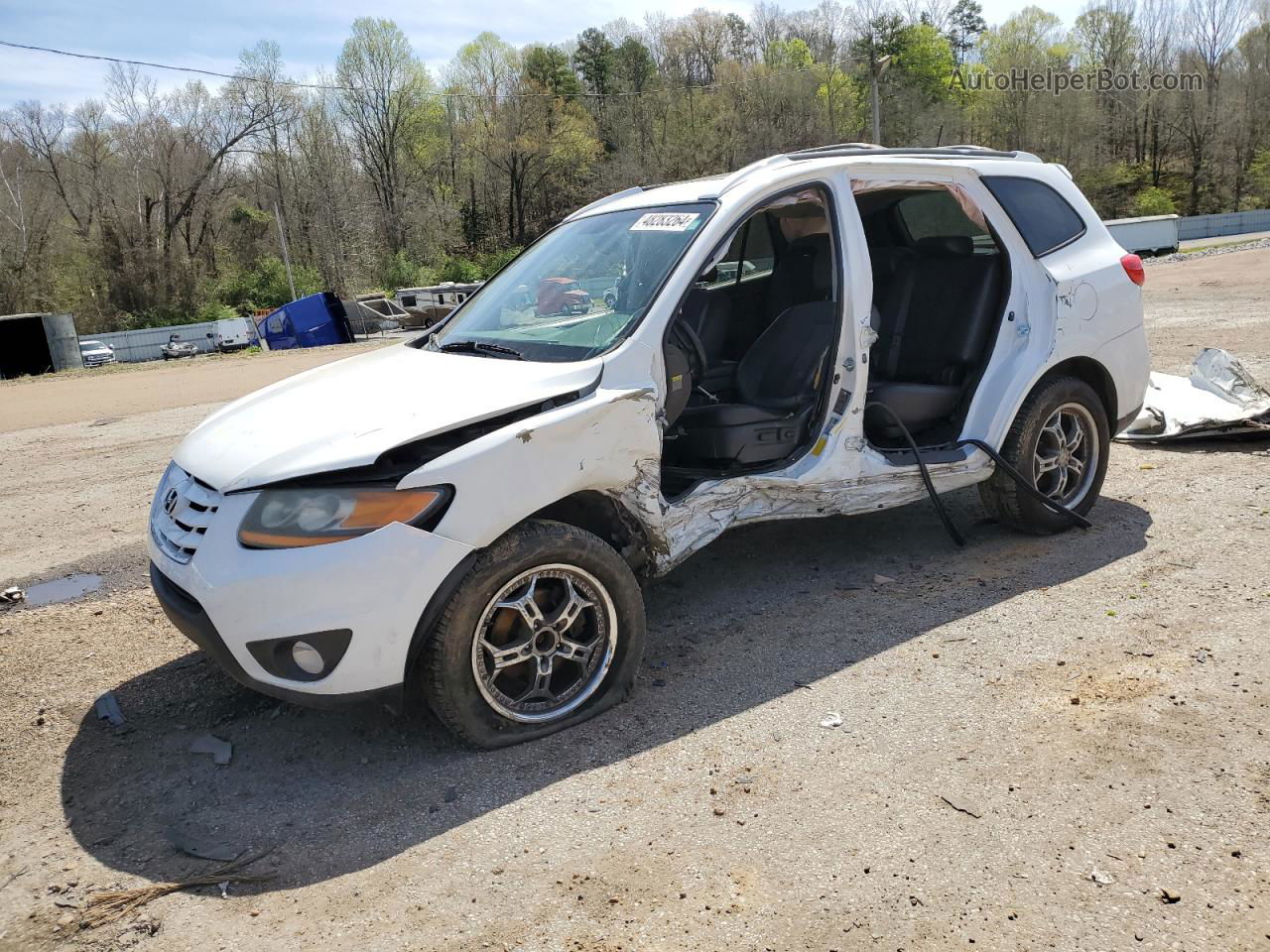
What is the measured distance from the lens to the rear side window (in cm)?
515

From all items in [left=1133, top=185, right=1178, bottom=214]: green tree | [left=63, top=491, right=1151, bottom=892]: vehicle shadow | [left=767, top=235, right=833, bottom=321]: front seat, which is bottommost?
[left=63, top=491, right=1151, bottom=892]: vehicle shadow

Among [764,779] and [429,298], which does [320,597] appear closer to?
[764,779]

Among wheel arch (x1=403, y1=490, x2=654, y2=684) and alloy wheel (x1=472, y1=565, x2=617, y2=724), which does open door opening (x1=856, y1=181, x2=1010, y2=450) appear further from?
alloy wheel (x1=472, y1=565, x2=617, y2=724)

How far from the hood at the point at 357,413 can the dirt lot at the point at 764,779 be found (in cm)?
111

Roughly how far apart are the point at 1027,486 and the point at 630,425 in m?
2.51

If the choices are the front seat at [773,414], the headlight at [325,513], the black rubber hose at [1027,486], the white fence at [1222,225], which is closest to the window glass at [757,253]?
the front seat at [773,414]

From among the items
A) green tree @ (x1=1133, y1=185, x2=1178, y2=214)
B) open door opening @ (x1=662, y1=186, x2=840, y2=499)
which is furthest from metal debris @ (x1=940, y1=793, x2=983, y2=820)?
green tree @ (x1=1133, y1=185, x2=1178, y2=214)

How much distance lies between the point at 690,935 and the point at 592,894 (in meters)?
0.33

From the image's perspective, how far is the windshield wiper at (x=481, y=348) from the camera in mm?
4016

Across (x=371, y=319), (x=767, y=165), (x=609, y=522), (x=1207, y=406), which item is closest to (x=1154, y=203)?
(x=371, y=319)

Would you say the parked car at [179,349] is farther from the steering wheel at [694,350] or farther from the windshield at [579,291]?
the steering wheel at [694,350]

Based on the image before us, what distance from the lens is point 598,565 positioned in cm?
354

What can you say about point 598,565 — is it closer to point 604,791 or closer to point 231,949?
point 604,791
